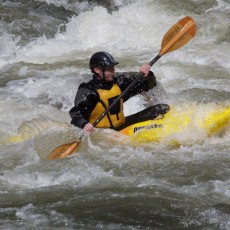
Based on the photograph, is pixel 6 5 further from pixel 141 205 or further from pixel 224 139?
pixel 141 205

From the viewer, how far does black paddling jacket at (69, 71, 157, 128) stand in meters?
5.24

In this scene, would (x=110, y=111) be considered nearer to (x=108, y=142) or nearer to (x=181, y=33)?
(x=108, y=142)

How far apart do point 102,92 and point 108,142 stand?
457 mm

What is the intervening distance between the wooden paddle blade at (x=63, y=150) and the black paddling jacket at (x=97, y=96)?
0.21 metres

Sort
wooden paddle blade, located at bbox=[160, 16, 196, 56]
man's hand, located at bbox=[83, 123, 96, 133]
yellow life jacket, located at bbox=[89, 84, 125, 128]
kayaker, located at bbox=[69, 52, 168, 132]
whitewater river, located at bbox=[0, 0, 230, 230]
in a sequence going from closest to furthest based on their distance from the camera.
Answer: whitewater river, located at bbox=[0, 0, 230, 230] < man's hand, located at bbox=[83, 123, 96, 133] < kayaker, located at bbox=[69, 52, 168, 132] < yellow life jacket, located at bbox=[89, 84, 125, 128] < wooden paddle blade, located at bbox=[160, 16, 196, 56]

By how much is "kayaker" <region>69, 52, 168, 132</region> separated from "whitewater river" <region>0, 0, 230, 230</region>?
15 centimetres

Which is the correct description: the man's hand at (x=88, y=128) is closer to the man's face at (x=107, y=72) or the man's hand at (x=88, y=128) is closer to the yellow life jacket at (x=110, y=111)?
the yellow life jacket at (x=110, y=111)

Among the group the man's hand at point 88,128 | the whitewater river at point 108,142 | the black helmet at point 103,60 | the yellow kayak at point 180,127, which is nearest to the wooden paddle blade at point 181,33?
the whitewater river at point 108,142

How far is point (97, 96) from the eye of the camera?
5.31 metres

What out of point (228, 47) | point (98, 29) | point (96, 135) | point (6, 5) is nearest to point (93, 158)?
point (96, 135)

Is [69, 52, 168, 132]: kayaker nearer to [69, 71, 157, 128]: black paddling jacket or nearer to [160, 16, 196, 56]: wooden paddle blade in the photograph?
[69, 71, 157, 128]: black paddling jacket

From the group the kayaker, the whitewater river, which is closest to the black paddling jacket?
the kayaker

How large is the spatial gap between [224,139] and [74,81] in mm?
2967

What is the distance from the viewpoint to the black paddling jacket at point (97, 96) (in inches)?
206
